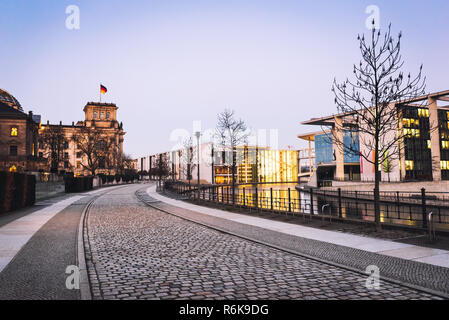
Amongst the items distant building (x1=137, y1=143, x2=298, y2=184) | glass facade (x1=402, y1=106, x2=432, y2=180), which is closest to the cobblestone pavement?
glass facade (x1=402, y1=106, x2=432, y2=180)

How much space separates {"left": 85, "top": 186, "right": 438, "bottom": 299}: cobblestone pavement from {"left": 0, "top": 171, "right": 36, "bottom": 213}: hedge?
39.2 feet

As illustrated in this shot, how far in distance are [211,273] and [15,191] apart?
20.0 metres

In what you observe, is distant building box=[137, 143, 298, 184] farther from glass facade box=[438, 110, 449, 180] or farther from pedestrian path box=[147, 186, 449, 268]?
pedestrian path box=[147, 186, 449, 268]

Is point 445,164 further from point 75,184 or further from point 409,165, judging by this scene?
point 75,184

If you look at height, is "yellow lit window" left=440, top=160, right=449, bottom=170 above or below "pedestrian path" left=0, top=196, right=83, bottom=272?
above

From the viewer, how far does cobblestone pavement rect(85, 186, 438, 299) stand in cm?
566

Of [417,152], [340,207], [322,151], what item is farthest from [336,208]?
[322,151]

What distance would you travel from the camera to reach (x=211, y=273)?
6918mm

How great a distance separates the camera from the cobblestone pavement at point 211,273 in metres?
5.66

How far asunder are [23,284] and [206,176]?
473 feet

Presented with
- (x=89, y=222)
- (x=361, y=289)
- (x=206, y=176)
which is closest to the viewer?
(x=361, y=289)
